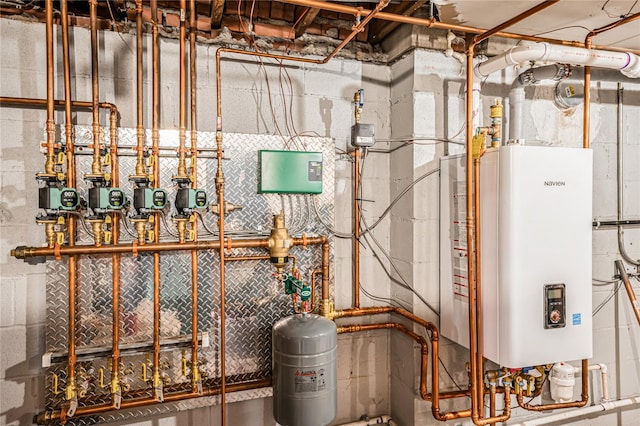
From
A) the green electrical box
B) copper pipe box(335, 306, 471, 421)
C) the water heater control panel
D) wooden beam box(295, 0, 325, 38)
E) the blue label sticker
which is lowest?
copper pipe box(335, 306, 471, 421)

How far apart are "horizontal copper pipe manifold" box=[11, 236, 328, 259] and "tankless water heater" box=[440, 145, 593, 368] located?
0.95 m

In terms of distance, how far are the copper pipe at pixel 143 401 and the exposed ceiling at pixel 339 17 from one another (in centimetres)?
198

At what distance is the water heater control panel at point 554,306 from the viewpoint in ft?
6.01

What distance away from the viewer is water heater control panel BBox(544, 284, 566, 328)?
1832 millimetres

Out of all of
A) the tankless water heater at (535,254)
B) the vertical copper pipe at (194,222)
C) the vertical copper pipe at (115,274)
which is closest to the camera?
the tankless water heater at (535,254)

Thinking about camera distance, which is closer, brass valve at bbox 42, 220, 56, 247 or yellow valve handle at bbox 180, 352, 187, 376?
brass valve at bbox 42, 220, 56, 247

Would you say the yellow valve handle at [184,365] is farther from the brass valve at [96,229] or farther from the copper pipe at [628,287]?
the copper pipe at [628,287]

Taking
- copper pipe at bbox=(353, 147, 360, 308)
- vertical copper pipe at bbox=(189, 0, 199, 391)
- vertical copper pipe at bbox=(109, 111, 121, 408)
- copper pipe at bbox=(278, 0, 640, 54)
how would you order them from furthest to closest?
copper pipe at bbox=(353, 147, 360, 308) < vertical copper pipe at bbox=(189, 0, 199, 391) < vertical copper pipe at bbox=(109, 111, 121, 408) < copper pipe at bbox=(278, 0, 640, 54)

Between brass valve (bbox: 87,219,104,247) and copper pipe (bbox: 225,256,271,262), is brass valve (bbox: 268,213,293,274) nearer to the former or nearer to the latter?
copper pipe (bbox: 225,256,271,262)

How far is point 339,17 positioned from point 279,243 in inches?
58.8

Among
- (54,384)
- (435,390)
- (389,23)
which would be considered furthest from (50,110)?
(435,390)

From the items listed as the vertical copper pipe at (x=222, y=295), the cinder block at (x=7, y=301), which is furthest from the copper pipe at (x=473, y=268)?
the cinder block at (x=7, y=301)

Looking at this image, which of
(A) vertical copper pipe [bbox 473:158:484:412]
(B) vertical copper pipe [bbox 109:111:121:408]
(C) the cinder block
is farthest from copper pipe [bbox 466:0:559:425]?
(C) the cinder block

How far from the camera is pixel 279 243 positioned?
2.04 metres
